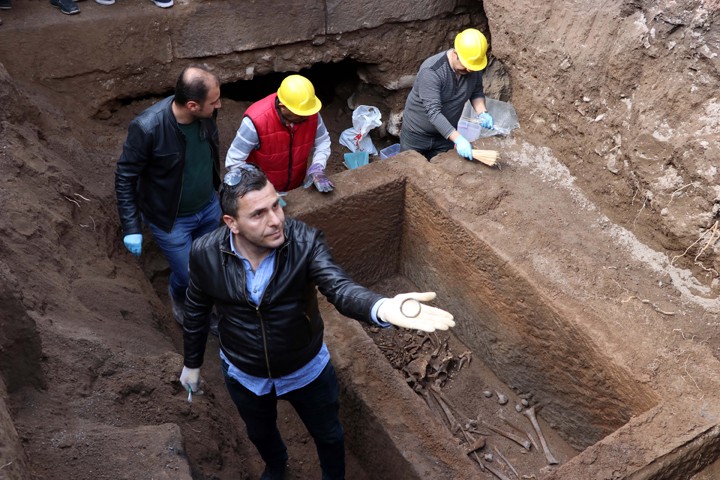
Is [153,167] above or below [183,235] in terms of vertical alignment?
above

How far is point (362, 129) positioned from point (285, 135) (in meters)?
2.54

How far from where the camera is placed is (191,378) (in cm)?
329

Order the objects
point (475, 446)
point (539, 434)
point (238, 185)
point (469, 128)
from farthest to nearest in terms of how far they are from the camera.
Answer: point (469, 128), point (539, 434), point (475, 446), point (238, 185)

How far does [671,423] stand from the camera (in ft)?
10.6

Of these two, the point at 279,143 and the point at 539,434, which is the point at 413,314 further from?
the point at 539,434

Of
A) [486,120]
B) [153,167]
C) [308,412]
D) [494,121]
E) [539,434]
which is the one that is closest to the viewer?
[308,412]

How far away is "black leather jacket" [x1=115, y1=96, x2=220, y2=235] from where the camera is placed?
380 centimetres

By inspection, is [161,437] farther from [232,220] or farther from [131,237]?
[131,237]

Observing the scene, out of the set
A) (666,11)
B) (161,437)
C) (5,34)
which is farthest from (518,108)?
(5,34)

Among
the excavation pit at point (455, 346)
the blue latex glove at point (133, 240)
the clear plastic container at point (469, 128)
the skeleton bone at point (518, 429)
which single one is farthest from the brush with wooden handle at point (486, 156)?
the blue latex glove at point (133, 240)

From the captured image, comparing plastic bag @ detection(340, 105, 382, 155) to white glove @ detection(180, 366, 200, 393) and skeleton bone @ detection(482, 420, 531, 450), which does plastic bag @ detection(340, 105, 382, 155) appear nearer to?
skeleton bone @ detection(482, 420, 531, 450)

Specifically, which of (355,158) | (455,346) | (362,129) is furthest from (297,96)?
(362,129)

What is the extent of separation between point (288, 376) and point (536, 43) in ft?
10.8

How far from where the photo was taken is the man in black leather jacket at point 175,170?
3768 mm
